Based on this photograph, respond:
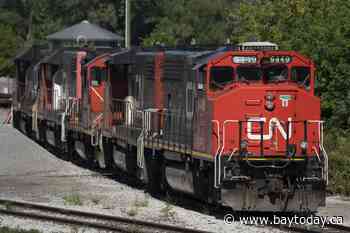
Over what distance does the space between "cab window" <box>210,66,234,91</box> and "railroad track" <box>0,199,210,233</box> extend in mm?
3133

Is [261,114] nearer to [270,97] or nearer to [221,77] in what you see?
[270,97]

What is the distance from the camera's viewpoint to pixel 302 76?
1902 centimetres

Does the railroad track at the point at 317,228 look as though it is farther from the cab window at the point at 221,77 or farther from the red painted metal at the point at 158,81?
the red painted metal at the point at 158,81

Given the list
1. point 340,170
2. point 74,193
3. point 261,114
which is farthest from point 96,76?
point 261,114

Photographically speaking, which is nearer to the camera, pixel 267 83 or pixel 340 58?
pixel 267 83

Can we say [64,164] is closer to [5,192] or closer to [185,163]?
[5,192]

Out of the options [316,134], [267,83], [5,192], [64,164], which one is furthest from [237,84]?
[64,164]

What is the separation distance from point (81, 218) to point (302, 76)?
535cm

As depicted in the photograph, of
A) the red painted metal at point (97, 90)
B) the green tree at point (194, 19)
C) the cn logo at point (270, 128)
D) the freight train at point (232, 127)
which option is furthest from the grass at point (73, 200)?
the green tree at point (194, 19)

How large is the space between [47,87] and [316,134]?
1958cm

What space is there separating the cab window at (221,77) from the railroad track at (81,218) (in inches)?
123

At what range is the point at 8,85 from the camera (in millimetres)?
64250

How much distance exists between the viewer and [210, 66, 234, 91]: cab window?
61.0 ft

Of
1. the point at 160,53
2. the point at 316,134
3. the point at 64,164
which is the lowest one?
the point at 64,164
